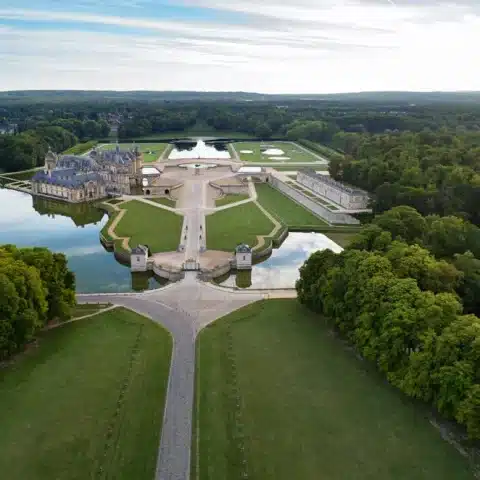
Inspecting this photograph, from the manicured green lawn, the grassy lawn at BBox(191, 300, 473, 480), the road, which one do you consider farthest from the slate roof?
the grassy lawn at BBox(191, 300, 473, 480)

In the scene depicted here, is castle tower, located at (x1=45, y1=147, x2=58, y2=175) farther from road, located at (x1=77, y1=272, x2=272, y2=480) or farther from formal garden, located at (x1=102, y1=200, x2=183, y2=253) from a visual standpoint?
road, located at (x1=77, y1=272, x2=272, y2=480)

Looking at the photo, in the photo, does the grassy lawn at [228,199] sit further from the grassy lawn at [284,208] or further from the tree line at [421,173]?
the tree line at [421,173]

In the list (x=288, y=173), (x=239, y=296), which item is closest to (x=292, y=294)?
(x=239, y=296)

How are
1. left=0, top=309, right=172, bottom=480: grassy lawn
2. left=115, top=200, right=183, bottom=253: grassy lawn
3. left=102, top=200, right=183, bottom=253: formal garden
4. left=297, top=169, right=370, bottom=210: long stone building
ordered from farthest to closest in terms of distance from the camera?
1. left=297, top=169, right=370, bottom=210: long stone building
2. left=102, top=200, right=183, bottom=253: formal garden
3. left=115, top=200, right=183, bottom=253: grassy lawn
4. left=0, top=309, right=172, bottom=480: grassy lawn

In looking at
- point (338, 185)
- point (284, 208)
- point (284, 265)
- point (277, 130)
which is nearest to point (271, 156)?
point (338, 185)

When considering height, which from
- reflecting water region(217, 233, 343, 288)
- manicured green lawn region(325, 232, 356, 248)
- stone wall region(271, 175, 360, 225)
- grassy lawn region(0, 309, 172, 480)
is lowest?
grassy lawn region(0, 309, 172, 480)

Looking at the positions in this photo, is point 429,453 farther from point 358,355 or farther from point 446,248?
point 446,248
